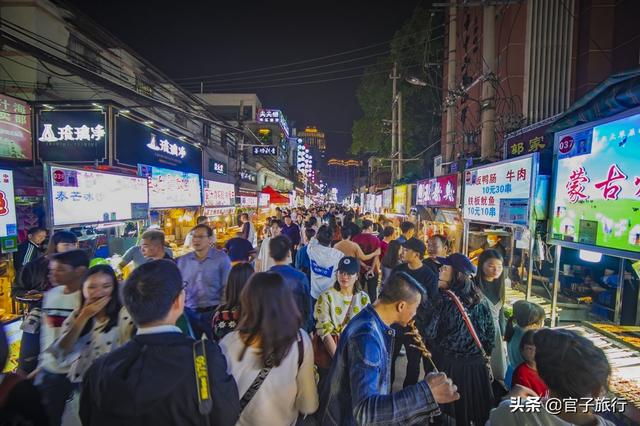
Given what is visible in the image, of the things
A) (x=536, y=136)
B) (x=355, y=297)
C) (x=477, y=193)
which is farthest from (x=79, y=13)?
(x=536, y=136)

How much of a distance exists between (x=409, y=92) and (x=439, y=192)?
17239 mm

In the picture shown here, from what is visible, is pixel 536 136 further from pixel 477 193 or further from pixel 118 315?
pixel 118 315

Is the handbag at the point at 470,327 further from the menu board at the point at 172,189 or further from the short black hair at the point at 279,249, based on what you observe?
the menu board at the point at 172,189

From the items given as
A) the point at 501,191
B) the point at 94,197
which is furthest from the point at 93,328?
the point at 501,191

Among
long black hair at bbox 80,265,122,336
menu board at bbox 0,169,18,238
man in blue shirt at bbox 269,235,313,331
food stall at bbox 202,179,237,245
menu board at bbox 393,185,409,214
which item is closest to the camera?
long black hair at bbox 80,265,122,336

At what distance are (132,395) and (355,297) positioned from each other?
2.54m

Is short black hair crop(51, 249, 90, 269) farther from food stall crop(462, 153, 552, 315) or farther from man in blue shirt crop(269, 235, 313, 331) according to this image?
food stall crop(462, 153, 552, 315)

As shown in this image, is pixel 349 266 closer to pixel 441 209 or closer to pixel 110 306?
pixel 110 306

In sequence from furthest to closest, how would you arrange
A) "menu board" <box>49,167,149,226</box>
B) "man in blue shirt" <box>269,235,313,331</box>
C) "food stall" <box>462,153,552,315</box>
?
1. "menu board" <box>49,167,149,226</box>
2. "food stall" <box>462,153,552,315</box>
3. "man in blue shirt" <box>269,235,313,331</box>

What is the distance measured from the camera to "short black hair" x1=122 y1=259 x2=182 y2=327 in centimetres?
172

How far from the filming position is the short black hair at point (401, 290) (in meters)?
2.19

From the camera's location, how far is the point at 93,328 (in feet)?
8.94

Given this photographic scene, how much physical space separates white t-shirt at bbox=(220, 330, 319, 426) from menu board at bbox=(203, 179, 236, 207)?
11.2m

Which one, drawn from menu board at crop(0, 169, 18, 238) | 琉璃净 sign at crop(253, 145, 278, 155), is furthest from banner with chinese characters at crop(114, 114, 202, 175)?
琉璃净 sign at crop(253, 145, 278, 155)
